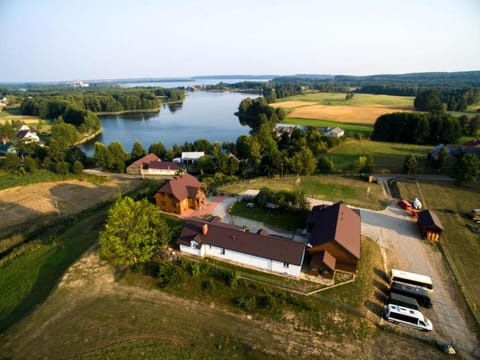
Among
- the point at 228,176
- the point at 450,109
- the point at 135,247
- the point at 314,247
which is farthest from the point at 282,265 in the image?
the point at 450,109

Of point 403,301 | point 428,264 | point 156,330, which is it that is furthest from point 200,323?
point 428,264

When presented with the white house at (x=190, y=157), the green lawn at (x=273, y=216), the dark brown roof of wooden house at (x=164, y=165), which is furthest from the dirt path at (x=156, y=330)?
the white house at (x=190, y=157)

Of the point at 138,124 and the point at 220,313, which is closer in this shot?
the point at 220,313

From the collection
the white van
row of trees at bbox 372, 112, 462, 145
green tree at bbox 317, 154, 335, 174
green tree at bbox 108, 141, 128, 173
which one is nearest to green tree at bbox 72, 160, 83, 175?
green tree at bbox 108, 141, 128, 173

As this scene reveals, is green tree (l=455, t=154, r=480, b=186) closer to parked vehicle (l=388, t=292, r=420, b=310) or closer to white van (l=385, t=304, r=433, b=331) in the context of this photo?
parked vehicle (l=388, t=292, r=420, b=310)

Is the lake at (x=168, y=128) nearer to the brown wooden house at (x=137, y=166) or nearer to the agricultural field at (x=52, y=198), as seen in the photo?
the brown wooden house at (x=137, y=166)

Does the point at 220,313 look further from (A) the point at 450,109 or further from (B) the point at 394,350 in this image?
(A) the point at 450,109
